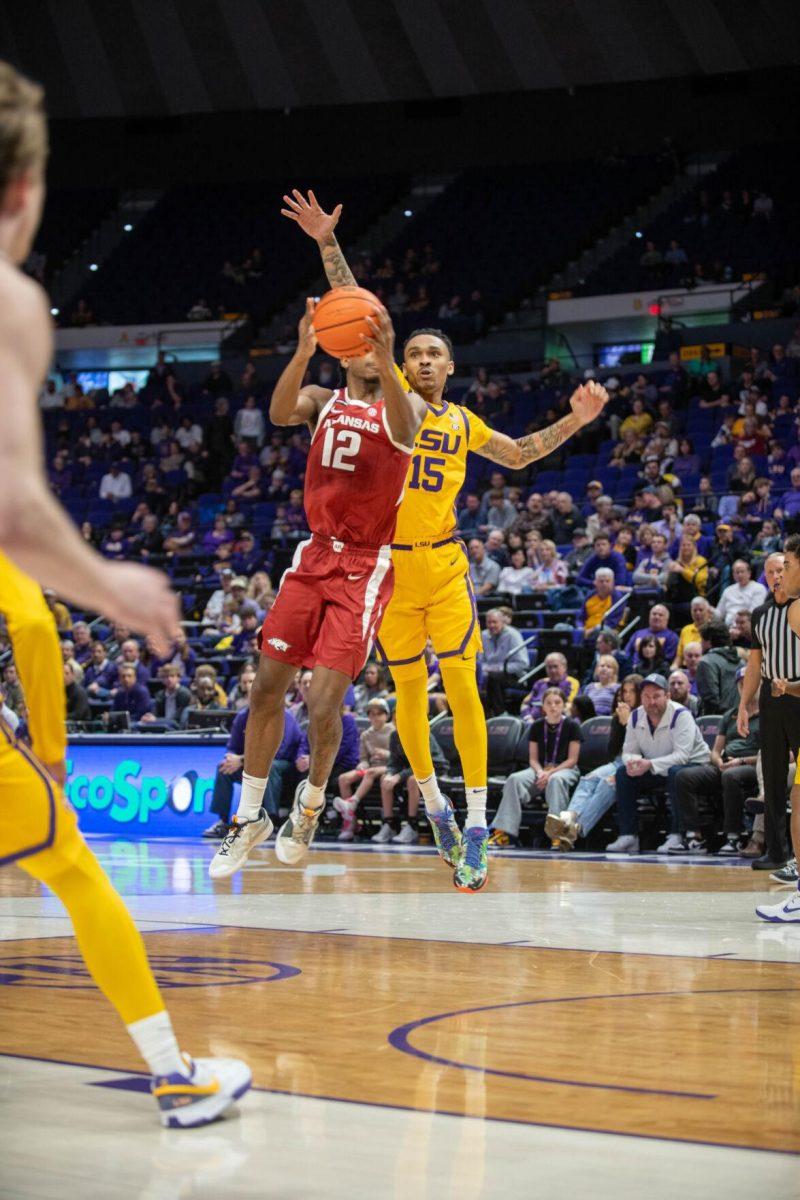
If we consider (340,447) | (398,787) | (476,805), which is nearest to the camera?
(340,447)

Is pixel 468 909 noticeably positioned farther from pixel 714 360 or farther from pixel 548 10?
pixel 548 10

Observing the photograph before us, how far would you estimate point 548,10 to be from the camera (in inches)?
1059

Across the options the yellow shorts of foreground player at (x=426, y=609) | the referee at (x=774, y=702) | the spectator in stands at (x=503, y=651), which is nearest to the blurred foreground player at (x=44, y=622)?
the yellow shorts of foreground player at (x=426, y=609)

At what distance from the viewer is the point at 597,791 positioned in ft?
43.1

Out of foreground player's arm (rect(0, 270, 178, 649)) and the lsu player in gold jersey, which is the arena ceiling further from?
foreground player's arm (rect(0, 270, 178, 649))

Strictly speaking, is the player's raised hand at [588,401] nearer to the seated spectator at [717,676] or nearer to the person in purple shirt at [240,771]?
the seated spectator at [717,676]

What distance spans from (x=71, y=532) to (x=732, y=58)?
90.3ft

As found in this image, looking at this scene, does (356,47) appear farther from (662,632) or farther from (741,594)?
(662,632)

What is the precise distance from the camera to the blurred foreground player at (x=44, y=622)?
2285mm

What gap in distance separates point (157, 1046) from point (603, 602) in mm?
13142

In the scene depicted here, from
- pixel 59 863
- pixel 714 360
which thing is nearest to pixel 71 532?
pixel 59 863

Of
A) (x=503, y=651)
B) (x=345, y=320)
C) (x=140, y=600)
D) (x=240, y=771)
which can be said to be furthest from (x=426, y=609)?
(x=503, y=651)

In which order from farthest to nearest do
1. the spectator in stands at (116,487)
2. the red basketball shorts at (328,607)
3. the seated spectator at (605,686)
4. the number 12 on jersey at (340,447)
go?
the spectator in stands at (116,487), the seated spectator at (605,686), the red basketball shorts at (328,607), the number 12 on jersey at (340,447)

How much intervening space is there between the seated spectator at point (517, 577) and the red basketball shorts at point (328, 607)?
1099 centimetres
